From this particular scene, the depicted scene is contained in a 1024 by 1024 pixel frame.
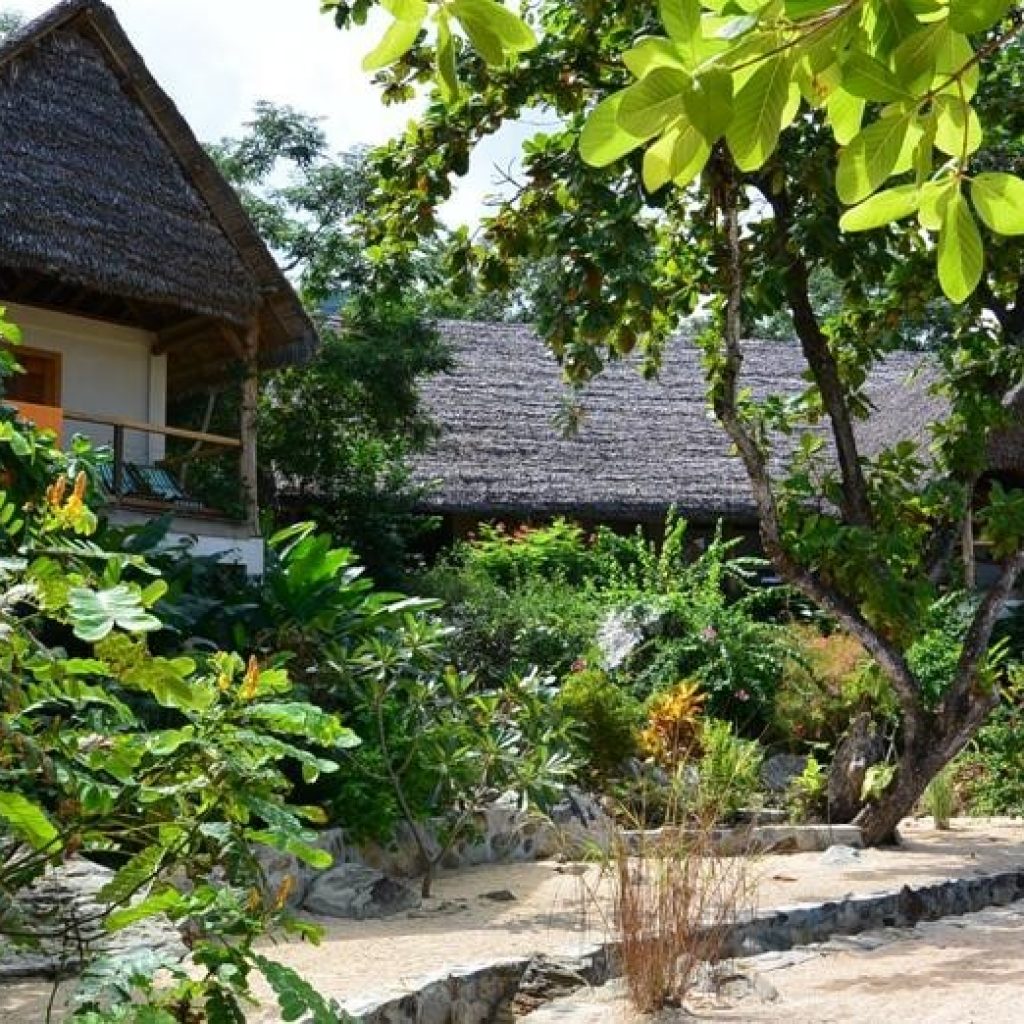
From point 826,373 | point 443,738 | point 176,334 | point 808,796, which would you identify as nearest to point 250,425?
point 176,334

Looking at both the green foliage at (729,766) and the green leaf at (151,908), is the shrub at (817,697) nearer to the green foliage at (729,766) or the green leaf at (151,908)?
the green foliage at (729,766)

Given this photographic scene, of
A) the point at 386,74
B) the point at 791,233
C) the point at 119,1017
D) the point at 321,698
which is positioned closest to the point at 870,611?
the point at 791,233

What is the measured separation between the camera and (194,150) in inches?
539

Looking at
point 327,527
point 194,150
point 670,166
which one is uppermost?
point 194,150

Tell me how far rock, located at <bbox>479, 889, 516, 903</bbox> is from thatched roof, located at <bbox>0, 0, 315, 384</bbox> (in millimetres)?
6114

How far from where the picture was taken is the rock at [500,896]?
759 cm

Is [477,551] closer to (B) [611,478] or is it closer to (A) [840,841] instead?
(B) [611,478]

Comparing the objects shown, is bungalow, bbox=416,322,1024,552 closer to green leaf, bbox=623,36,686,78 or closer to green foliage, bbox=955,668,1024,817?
green foliage, bbox=955,668,1024,817

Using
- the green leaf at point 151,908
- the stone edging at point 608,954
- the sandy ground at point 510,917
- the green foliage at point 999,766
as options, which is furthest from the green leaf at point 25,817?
the green foliage at point 999,766

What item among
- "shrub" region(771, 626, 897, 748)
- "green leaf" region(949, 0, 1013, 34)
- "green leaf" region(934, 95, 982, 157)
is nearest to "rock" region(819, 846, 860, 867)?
"shrub" region(771, 626, 897, 748)

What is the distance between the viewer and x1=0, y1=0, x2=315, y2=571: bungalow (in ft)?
39.8

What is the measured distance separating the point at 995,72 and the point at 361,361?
26.0ft

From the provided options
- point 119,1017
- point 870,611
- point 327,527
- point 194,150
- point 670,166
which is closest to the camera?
point 670,166

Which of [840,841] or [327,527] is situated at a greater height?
[327,527]
